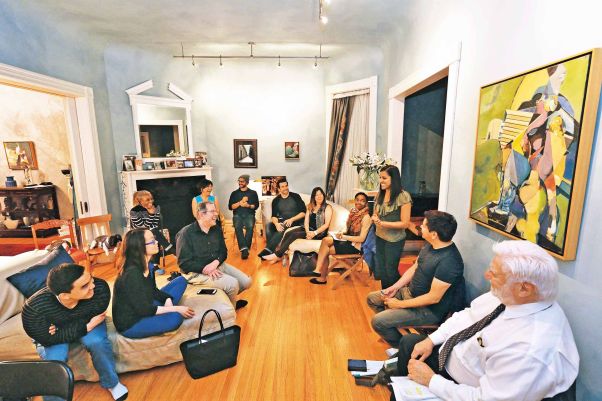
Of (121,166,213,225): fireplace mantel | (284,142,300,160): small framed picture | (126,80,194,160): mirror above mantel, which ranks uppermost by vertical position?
(126,80,194,160): mirror above mantel

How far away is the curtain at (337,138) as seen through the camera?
220 inches

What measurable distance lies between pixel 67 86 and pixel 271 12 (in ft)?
9.96

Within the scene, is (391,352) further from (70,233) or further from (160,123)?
(160,123)

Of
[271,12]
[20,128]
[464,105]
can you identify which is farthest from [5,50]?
[464,105]

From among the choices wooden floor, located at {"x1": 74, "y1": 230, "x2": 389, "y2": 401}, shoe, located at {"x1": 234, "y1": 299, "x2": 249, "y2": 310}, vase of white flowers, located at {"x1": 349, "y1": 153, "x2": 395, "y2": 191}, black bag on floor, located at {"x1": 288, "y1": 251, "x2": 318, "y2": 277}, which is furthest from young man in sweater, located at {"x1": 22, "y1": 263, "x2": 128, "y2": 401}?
vase of white flowers, located at {"x1": 349, "y1": 153, "x2": 395, "y2": 191}

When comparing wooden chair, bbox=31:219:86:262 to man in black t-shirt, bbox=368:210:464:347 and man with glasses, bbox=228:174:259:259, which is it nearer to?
man with glasses, bbox=228:174:259:259

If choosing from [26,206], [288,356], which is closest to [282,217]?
[288,356]

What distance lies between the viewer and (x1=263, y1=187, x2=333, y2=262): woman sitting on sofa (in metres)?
4.32

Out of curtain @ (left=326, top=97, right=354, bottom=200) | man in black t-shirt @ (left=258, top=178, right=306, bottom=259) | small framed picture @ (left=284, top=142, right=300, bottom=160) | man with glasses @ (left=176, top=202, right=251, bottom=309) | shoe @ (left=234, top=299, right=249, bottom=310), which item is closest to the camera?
man with glasses @ (left=176, top=202, right=251, bottom=309)

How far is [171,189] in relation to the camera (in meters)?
5.82

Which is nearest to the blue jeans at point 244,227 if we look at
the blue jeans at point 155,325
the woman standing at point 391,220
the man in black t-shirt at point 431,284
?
the woman standing at point 391,220

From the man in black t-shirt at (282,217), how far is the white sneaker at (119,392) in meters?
2.68

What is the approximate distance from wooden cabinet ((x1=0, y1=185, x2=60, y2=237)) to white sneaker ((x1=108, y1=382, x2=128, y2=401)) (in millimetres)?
5222

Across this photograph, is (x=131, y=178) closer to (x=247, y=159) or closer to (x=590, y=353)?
(x=247, y=159)
